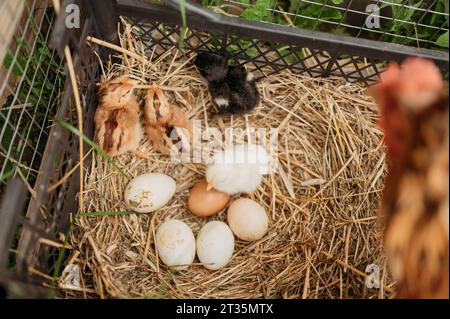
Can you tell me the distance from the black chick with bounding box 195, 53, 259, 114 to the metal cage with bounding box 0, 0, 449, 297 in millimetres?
60

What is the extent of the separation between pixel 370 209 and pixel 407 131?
2.43 ft

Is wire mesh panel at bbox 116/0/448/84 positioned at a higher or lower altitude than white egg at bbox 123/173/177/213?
higher

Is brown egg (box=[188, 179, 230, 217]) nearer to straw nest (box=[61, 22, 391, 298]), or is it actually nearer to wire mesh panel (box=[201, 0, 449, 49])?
straw nest (box=[61, 22, 391, 298])

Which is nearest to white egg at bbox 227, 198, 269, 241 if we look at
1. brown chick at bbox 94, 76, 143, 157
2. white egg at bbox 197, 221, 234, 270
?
white egg at bbox 197, 221, 234, 270

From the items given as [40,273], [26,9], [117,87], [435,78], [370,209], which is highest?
[26,9]

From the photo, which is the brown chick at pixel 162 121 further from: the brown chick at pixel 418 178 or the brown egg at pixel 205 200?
the brown chick at pixel 418 178

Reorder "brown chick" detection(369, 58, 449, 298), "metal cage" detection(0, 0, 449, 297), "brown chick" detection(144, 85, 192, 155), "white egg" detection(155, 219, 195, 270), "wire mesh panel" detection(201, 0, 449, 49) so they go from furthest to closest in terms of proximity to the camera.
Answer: "wire mesh panel" detection(201, 0, 449, 49) < "brown chick" detection(144, 85, 192, 155) < "white egg" detection(155, 219, 195, 270) < "metal cage" detection(0, 0, 449, 297) < "brown chick" detection(369, 58, 449, 298)

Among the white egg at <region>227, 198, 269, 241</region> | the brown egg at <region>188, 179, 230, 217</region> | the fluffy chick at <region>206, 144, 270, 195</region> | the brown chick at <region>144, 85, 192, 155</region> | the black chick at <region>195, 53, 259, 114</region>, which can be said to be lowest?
the white egg at <region>227, 198, 269, 241</region>

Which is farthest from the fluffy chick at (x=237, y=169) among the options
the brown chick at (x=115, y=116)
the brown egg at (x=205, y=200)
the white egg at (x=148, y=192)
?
the brown chick at (x=115, y=116)

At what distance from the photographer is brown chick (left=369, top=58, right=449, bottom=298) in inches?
37.2

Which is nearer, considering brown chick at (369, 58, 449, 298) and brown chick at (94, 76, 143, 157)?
brown chick at (369, 58, 449, 298)
